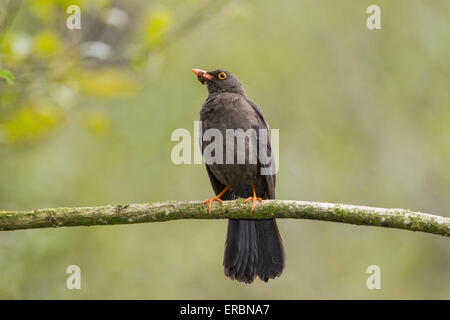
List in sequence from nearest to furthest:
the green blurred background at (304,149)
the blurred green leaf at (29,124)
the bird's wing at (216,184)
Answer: the blurred green leaf at (29,124)
the bird's wing at (216,184)
the green blurred background at (304,149)

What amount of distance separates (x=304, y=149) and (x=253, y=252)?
4.80 meters

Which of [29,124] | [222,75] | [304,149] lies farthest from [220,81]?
[304,149]

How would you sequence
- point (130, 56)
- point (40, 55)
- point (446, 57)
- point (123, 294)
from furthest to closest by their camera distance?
point (123, 294) < point (446, 57) < point (130, 56) < point (40, 55)

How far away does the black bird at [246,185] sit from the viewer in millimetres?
5164

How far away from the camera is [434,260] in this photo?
31.9ft

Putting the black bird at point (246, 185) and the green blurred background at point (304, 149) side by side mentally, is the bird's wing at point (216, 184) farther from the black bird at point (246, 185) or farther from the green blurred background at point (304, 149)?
the green blurred background at point (304, 149)

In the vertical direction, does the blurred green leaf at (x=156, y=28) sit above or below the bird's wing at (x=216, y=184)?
above

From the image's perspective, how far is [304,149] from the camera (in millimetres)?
9812

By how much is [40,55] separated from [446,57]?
611 centimetres

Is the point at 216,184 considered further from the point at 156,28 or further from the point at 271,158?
the point at 156,28

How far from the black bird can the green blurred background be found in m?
3.33

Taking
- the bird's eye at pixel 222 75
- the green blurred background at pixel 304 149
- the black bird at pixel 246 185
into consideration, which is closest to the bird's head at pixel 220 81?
the bird's eye at pixel 222 75

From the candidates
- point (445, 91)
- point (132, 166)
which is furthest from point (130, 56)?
point (445, 91)
